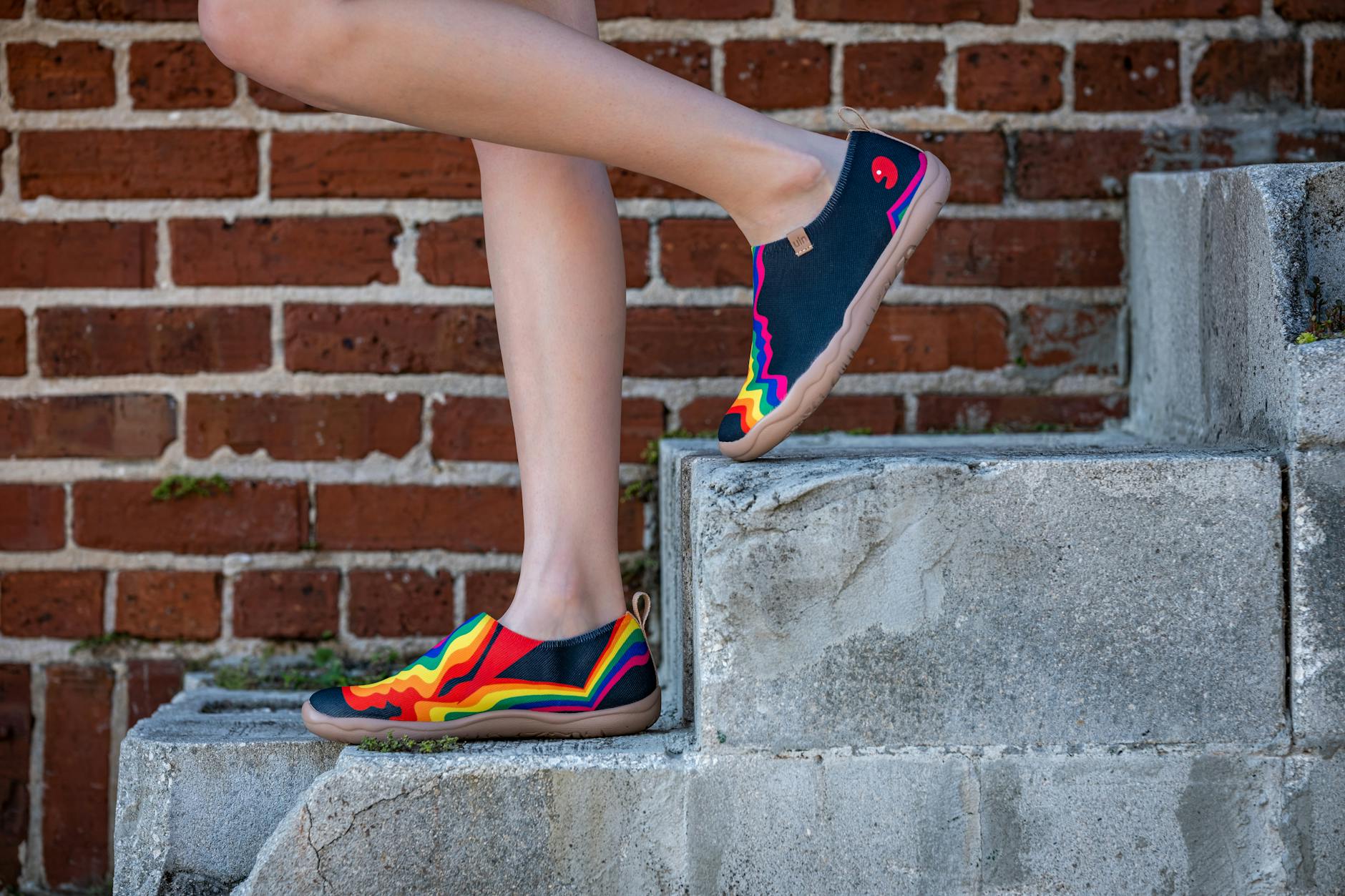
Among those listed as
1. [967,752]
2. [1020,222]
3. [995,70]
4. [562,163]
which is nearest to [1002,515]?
[967,752]

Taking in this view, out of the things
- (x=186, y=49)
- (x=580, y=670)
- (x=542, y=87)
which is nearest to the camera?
(x=542, y=87)

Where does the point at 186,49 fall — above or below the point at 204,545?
above

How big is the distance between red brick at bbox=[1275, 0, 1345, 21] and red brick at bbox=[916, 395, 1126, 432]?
0.58 meters

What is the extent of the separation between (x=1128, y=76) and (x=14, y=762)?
1850mm

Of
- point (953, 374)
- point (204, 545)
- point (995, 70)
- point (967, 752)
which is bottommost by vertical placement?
point (967, 752)

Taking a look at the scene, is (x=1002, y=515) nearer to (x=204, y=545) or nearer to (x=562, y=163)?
(x=562, y=163)

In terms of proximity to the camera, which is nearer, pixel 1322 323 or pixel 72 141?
pixel 1322 323

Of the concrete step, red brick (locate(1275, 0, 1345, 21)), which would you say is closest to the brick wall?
red brick (locate(1275, 0, 1345, 21))

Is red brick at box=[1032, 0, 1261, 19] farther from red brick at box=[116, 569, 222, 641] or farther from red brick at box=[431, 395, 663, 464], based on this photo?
red brick at box=[116, 569, 222, 641]

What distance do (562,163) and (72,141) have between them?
855mm

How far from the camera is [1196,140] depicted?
1632 millimetres

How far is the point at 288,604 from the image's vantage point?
1.67 m

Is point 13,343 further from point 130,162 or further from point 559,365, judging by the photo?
point 559,365

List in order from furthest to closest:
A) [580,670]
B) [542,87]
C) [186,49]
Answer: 1. [186,49]
2. [580,670]
3. [542,87]
